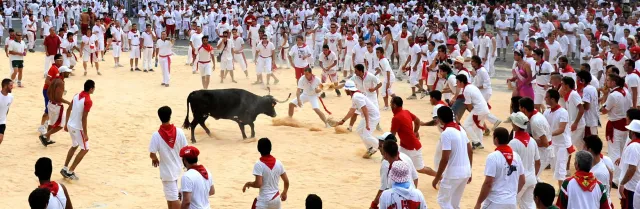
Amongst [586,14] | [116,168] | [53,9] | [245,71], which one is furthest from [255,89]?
[53,9]

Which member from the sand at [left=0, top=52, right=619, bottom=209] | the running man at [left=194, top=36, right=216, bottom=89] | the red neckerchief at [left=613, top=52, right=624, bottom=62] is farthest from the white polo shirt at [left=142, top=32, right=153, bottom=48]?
the red neckerchief at [left=613, top=52, right=624, bottom=62]

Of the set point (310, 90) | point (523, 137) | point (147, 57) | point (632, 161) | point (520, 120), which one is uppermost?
point (520, 120)

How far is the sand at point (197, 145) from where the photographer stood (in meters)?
12.0

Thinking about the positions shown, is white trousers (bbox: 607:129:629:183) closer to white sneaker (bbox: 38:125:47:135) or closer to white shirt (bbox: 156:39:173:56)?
white sneaker (bbox: 38:125:47:135)

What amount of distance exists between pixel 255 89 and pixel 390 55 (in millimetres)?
6064

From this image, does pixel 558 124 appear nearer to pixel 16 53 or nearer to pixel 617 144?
pixel 617 144

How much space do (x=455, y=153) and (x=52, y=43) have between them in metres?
15.6

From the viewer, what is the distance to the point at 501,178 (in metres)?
8.72

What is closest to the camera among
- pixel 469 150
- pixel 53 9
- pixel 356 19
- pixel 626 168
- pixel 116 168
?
pixel 626 168

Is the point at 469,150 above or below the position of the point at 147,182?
above

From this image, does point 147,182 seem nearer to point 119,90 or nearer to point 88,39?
point 119,90

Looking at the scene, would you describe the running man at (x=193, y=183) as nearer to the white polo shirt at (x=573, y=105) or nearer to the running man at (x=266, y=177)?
the running man at (x=266, y=177)

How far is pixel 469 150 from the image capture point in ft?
33.3

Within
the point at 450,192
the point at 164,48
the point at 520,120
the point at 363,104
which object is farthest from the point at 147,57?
the point at 520,120
